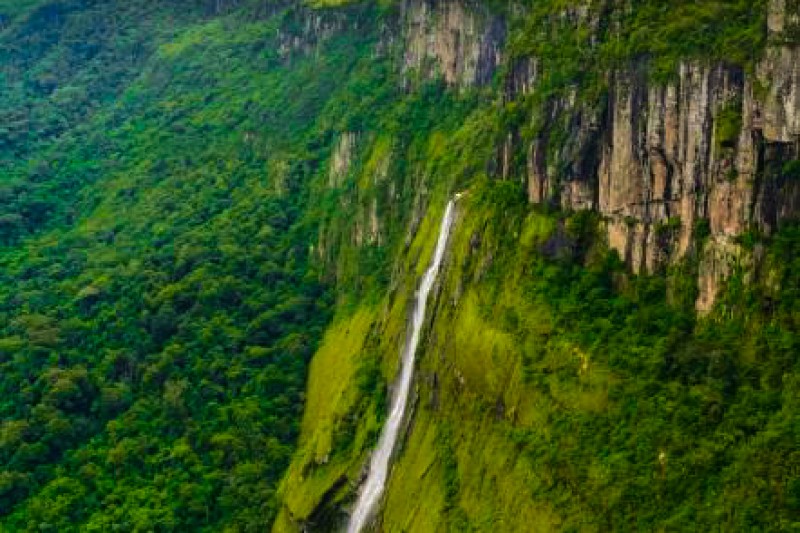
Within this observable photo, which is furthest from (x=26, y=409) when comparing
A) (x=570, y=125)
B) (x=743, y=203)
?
(x=743, y=203)

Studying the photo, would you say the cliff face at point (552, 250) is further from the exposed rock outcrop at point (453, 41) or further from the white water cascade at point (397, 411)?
the exposed rock outcrop at point (453, 41)

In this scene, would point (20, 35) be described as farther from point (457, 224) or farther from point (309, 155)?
point (457, 224)

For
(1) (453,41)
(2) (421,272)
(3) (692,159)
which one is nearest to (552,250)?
(3) (692,159)

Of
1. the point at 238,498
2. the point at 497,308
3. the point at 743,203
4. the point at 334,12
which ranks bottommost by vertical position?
the point at 238,498

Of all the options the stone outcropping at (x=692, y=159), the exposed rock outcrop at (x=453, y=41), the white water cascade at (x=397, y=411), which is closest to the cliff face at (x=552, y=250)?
the stone outcropping at (x=692, y=159)

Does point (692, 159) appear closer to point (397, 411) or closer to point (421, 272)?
point (397, 411)
